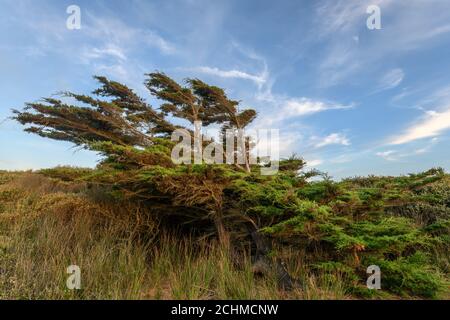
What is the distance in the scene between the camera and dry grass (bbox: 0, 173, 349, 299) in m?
4.30

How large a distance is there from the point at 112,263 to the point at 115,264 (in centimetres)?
7

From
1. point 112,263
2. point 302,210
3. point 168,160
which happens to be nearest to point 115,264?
point 112,263

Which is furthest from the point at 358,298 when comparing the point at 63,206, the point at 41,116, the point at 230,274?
the point at 41,116

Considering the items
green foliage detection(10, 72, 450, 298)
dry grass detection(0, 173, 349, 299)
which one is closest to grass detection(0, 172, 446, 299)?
dry grass detection(0, 173, 349, 299)

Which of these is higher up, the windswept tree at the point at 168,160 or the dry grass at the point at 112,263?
the windswept tree at the point at 168,160

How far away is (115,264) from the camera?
5.05 meters

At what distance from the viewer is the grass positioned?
4301 mm

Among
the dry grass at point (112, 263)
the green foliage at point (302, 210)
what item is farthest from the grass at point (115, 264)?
the green foliage at point (302, 210)

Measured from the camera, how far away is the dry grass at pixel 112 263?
430 centimetres

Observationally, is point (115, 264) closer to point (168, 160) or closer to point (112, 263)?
point (112, 263)

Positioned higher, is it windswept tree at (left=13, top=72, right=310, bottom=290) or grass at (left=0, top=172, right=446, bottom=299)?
windswept tree at (left=13, top=72, right=310, bottom=290)

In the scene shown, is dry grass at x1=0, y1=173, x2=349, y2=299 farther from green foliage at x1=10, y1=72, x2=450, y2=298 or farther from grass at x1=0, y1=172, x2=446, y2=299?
green foliage at x1=10, y1=72, x2=450, y2=298

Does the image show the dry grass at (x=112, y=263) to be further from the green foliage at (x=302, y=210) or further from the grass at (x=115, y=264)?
the green foliage at (x=302, y=210)

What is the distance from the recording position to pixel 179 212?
651cm
